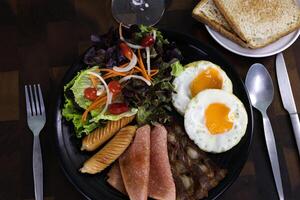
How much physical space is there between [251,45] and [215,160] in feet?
2.65

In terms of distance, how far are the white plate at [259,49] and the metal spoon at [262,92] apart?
8cm

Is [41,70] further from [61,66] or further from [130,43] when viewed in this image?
[130,43]

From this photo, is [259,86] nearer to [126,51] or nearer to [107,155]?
[126,51]

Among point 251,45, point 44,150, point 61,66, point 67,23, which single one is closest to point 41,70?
point 61,66

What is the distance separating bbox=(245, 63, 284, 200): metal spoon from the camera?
98.1 inches

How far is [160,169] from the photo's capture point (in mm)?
2279

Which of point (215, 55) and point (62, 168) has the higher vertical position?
point (215, 55)

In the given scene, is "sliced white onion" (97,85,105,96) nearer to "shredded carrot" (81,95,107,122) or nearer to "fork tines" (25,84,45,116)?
"shredded carrot" (81,95,107,122)

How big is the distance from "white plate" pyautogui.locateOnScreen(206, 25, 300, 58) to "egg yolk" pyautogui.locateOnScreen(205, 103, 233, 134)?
46 cm

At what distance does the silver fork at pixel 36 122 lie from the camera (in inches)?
93.4

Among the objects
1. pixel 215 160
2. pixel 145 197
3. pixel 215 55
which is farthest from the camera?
pixel 215 55

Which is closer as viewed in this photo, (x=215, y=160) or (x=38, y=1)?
(x=215, y=160)

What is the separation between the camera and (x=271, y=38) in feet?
8.96

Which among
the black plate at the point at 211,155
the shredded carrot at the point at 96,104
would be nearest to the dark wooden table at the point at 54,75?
the black plate at the point at 211,155
